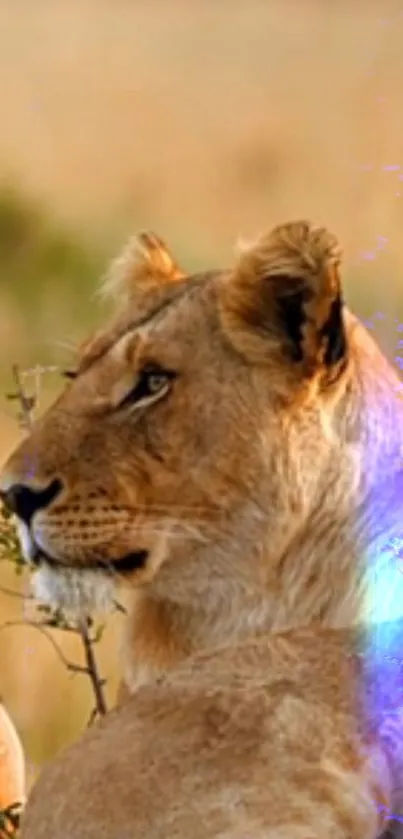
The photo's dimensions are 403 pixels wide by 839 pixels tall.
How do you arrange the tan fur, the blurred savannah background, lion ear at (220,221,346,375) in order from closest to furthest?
lion ear at (220,221,346,375)
the tan fur
the blurred savannah background

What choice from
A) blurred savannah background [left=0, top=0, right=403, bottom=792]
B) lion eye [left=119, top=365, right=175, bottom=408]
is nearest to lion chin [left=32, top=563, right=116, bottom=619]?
lion eye [left=119, top=365, right=175, bottom=408]

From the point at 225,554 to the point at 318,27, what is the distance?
0.75m

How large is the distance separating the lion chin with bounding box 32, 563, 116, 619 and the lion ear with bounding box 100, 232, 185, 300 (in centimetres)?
33

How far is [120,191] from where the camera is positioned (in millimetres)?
1665

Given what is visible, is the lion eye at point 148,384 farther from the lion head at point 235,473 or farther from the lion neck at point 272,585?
the lion neck at point 272,585

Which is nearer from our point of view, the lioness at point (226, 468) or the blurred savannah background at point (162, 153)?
the lioness at point (226, 468)

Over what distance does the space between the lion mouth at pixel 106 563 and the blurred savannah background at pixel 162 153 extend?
1.47ft

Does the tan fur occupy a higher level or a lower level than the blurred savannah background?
lower

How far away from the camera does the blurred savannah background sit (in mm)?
1493

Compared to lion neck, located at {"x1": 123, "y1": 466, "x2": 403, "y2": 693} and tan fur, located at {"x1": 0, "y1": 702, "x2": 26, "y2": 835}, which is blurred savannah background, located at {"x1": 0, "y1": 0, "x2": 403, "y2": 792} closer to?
tan fur, located at {"x1": 0, "y1": 702, "x2": 26, "y2": 835}

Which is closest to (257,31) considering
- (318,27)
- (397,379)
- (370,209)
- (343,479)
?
(318,27)

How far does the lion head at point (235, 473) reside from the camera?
3.25 feet

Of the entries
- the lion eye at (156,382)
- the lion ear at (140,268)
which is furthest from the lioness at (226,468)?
the lion ear at (140,268)

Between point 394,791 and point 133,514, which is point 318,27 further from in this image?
point 394,791
